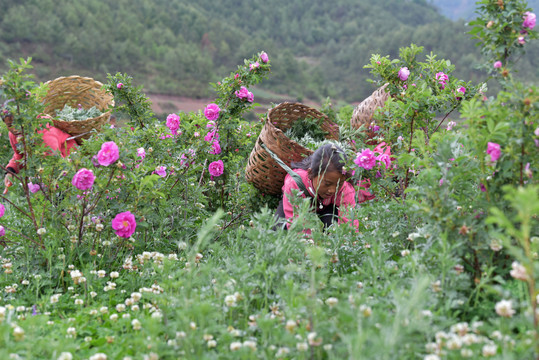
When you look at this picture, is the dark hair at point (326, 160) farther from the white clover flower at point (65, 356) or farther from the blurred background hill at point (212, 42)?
the blurred background hill at point (212, 42)

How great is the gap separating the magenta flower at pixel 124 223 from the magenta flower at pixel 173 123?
4.09 ft

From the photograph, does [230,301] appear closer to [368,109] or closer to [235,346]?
[235,346]

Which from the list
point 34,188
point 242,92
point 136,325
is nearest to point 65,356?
point 136,325

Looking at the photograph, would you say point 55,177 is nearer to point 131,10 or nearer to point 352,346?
point 352,346

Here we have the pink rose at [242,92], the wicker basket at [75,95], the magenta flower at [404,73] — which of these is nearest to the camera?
the magenta flower at [404,73]

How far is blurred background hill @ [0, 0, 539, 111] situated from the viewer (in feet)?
76.5

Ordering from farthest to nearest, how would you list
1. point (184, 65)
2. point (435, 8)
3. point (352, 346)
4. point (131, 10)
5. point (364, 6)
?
point (435, 8)
point (364, 6)
point (131, 10)
point (184, 65)
point (352, 346)

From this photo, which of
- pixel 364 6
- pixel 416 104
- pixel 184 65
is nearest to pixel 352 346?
pixel 416 104

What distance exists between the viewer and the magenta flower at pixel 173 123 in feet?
11.0

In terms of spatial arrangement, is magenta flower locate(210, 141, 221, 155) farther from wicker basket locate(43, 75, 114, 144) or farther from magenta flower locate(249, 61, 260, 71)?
wicker basket locate(43, 75, 114, 144)

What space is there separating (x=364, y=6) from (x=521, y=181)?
41408 mm

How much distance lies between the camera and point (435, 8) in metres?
44.8

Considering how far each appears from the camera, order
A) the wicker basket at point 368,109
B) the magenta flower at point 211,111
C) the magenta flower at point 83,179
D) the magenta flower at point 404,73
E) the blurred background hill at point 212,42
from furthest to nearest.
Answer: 1. the blurred background hill at point 212,42
2. the wicker basket at point 368,109
3. the magenta flower at point 211,111
4. the magenta flower at point 404,73
5. the magenta flower at point 83,179

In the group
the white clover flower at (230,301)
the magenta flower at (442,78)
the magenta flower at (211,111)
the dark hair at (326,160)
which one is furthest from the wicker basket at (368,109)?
the white clover flower at (230,301)
